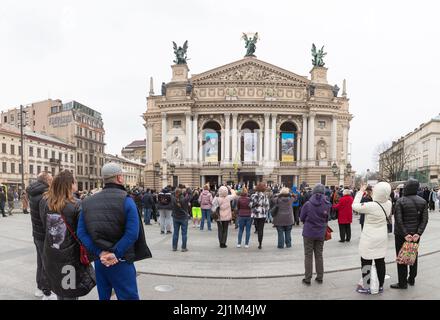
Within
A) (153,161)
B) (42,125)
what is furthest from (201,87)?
(42,125)

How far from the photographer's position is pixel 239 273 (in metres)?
7.37

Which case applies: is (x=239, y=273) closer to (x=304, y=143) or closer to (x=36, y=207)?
(x=36, y=207)

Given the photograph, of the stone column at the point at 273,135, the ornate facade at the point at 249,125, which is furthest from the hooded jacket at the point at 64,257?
the stone column at the point at 273,135

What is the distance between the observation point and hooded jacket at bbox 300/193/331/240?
662 centimetres

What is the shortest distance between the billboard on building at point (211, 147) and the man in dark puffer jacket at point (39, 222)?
1839 inches

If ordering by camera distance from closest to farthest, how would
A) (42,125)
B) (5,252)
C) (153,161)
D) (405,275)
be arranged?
(405,275) → (5,252) → (153,161) → (42,125)

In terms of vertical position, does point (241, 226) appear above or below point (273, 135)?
below

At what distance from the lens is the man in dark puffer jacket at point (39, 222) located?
5.43 metres

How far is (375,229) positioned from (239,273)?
119 inches

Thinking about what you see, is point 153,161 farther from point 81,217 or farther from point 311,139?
point 81,217

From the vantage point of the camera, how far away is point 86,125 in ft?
246

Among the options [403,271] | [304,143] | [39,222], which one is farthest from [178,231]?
[304,143]

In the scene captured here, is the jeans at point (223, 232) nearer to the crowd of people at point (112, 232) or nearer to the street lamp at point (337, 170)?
the crowd of people at point (112, 232)
